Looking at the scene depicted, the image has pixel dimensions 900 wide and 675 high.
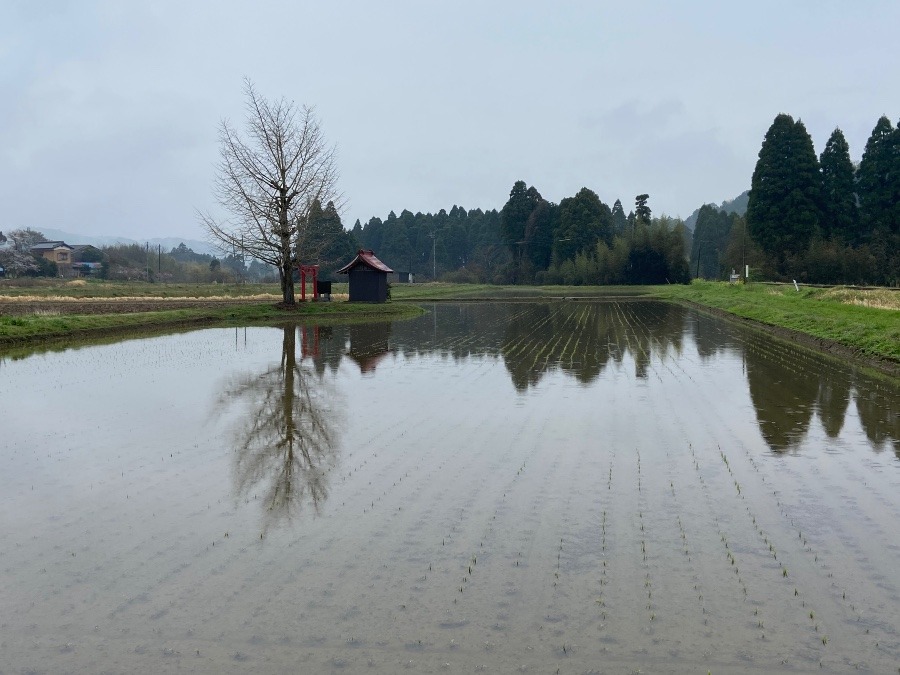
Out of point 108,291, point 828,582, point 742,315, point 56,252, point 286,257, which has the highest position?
point 56,252

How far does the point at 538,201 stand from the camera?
87312mm

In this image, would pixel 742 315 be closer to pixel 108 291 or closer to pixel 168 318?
pixel 168 318

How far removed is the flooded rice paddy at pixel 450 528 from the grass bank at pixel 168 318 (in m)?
9.32

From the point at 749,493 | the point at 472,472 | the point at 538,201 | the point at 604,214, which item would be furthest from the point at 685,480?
the point at 538,201

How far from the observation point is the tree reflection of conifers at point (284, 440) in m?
6.64

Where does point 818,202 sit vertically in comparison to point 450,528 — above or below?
above

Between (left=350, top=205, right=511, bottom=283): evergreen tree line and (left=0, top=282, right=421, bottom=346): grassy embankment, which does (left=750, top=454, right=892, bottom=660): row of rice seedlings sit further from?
(left=350, top=205, right=511, bottom=283): evergreen tree line

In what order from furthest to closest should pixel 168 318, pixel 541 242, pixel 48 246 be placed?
pixel 48 246
pixel 541 242
pixel 168 318

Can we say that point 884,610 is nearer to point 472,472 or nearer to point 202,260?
point 472,472

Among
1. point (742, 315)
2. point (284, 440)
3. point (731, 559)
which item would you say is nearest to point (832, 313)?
point (742, 315)

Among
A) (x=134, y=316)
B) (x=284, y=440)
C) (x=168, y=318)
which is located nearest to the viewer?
(x=284, y=440)

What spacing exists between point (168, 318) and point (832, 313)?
821 inches

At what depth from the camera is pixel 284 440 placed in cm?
868

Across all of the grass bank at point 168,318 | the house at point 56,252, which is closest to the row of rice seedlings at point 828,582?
the grass bank at point 168,318
